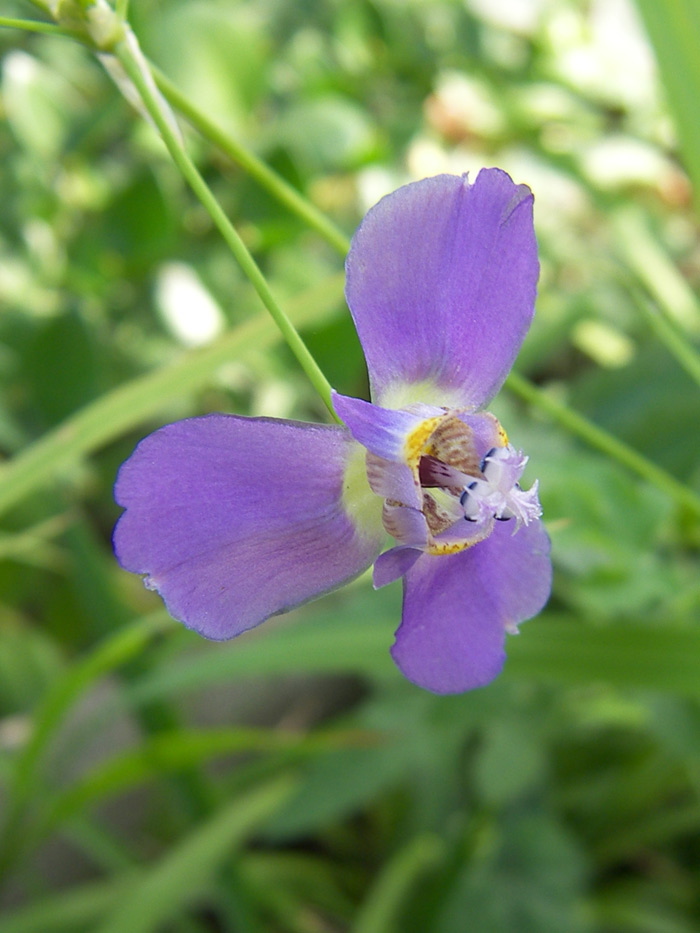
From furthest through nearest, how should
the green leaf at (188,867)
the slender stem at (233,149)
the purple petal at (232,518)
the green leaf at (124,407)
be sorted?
the green leaf at (188,867)
the green leaf at (124,407)
the slender stem at (233,149)
the purple petal at (232,518)

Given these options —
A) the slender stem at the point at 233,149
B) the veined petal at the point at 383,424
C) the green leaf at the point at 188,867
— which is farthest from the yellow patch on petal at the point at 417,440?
the green leaf at the point at 188,867

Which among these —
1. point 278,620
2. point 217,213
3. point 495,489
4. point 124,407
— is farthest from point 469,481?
point 278,620

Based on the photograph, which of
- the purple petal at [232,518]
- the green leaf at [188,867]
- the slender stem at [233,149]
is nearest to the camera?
the purple petal at [232,518]

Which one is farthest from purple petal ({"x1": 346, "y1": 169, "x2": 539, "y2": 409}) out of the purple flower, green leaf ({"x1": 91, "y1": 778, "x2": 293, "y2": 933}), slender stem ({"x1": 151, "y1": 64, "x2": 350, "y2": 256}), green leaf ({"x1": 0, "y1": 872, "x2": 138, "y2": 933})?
green leaf ({"x1": 0, "y1": 872, "x2": 138, "y2": 933})

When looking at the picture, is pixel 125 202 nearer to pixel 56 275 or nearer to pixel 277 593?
pixel 56 275

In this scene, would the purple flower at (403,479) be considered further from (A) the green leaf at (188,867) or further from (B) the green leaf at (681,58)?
(A) the green leaf at (188,867)

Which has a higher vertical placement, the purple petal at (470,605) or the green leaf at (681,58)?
the green leaf at (681,58)

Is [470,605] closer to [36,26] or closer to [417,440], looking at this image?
[417,440]
